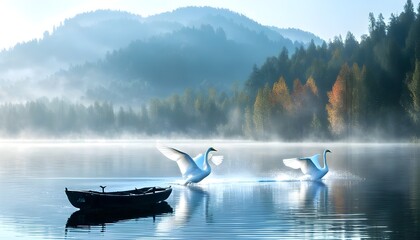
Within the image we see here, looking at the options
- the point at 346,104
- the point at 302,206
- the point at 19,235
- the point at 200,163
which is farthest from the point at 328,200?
the point at 346,104

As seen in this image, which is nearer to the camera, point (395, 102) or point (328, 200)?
point (328, 200)

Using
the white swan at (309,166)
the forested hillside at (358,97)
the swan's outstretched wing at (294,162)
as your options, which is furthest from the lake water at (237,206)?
the forested hillside at (358,97)

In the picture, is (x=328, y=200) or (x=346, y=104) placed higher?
(x=346, y=104)

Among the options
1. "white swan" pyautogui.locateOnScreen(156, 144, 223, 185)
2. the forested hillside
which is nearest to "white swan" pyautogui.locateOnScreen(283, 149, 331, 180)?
"white swan" pyautogui.locateOnScreen(156, 144, 223, 185)

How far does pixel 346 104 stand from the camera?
159 m

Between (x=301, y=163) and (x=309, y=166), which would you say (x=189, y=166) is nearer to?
(x=301, y=163)

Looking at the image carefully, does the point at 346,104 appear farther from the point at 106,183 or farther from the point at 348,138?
the point at 106,183

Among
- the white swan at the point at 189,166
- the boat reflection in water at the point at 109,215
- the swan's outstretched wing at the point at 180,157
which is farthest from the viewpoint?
the white swan at the point at 189,166

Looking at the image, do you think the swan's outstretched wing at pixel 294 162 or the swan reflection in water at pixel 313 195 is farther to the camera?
the swan's outstretched wing at pixel 294 162

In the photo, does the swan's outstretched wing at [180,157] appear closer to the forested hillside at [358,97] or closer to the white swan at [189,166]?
the white swan at [189,166]

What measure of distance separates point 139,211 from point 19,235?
9968mm

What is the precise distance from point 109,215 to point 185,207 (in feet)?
16.7

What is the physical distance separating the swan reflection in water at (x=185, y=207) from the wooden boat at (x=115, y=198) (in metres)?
1.44

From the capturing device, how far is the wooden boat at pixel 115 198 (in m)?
44.3
